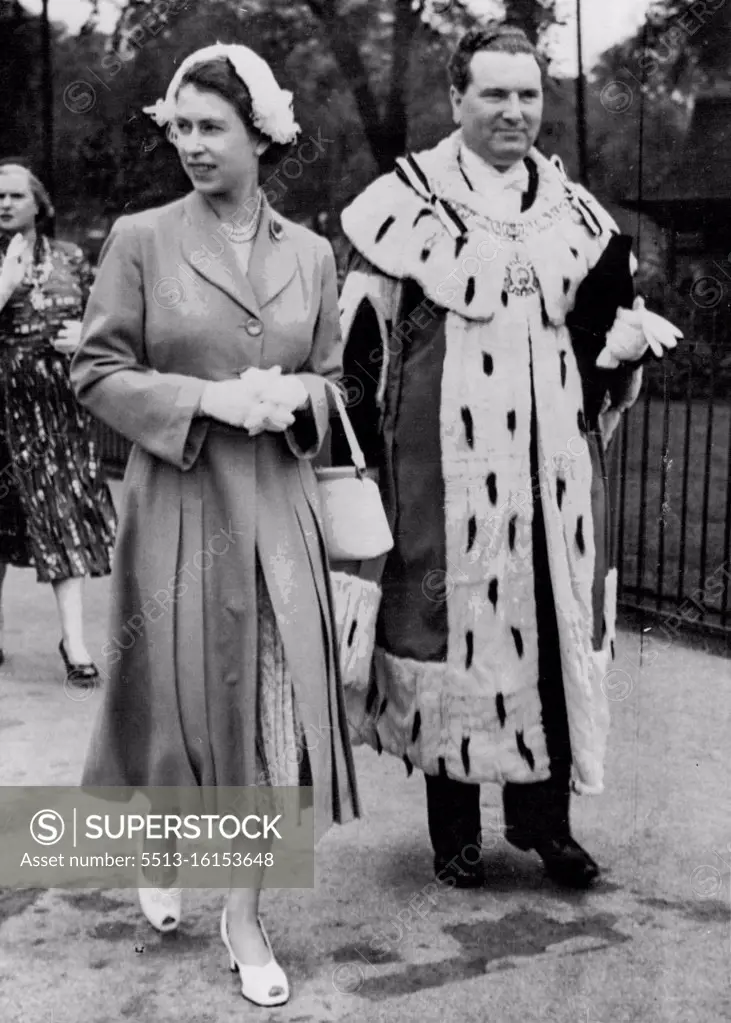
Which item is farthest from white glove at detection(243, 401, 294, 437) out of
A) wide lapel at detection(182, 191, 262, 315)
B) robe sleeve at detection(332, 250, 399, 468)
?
robe sleeve at detection(332, 250, 399, 468)

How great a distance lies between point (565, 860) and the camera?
3.54 m

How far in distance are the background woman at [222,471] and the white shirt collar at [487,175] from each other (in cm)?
63

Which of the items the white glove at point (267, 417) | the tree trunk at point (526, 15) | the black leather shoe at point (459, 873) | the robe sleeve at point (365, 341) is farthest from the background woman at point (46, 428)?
the white glove at point (267, 417)

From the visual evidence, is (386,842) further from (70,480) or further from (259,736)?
(70,480)

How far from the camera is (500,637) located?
138 inches

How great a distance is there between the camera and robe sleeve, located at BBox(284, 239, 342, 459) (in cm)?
293

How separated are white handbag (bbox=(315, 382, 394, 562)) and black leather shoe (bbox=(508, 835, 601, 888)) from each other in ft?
3.37

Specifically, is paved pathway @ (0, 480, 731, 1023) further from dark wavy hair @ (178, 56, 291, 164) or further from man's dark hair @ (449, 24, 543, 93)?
man's dark hair @ (449, 24, 543, 93)

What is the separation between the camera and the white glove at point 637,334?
339 cm

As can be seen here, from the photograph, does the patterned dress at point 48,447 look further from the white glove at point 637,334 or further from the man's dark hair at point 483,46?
the white glove at point 637,334

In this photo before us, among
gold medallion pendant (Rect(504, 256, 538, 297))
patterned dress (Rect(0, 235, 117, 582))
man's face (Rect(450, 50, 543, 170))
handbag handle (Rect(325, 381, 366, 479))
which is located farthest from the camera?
patterned dress (Rect(0, 235, 117, 582))

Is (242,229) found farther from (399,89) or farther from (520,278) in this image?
(399,89)

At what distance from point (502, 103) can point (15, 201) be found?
2.39m

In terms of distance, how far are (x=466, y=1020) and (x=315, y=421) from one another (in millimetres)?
1233
